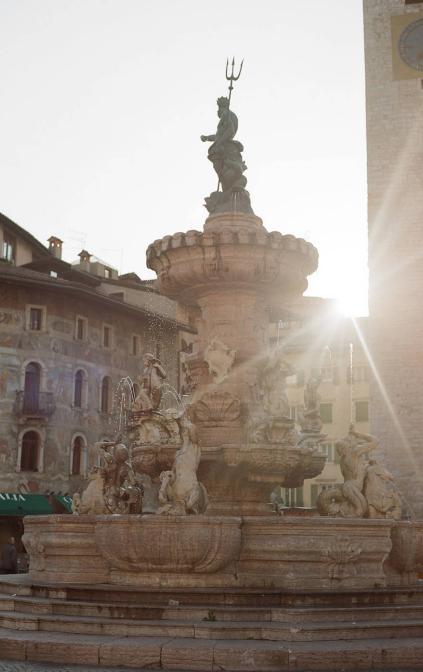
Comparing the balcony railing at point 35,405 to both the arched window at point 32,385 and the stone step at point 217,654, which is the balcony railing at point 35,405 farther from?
the stone step at point 217,654

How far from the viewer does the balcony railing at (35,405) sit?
30656 millimetres

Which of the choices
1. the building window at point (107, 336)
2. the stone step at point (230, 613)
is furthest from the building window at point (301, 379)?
the stone step at point (230, 613)

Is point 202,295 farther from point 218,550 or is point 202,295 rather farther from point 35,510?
point 35,510

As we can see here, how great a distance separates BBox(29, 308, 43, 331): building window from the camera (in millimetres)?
32000

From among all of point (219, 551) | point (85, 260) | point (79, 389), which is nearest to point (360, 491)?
point (219, 551)

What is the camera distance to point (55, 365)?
32125 mm

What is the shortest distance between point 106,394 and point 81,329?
2.61m

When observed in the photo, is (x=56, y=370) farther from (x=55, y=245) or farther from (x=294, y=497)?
(x=294, y=497)

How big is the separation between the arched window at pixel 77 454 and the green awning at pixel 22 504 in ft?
7.00

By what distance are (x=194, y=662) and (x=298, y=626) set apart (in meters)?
0.82

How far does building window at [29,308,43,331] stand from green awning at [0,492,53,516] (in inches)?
219

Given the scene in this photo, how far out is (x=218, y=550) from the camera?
7930mm

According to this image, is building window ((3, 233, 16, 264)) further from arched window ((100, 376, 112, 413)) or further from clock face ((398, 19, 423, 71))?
clock face ((398, 19, 423, 71))

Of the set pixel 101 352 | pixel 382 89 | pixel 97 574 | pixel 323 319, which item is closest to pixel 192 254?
pixel 97 574
